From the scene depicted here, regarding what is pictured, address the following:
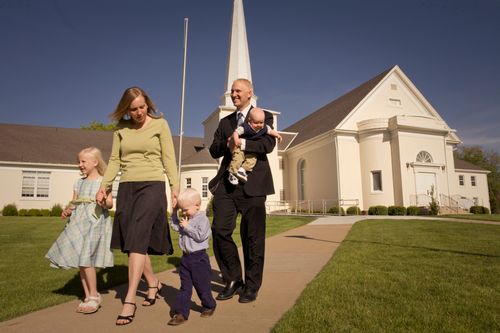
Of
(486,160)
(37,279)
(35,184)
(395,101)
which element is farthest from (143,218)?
(486,160)

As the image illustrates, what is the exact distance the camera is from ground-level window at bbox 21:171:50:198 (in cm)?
2562

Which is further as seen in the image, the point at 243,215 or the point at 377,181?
the point at 377,181

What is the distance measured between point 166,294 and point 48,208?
84.8 feet

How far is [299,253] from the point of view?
6773 millimetres

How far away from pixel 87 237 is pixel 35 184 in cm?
2659

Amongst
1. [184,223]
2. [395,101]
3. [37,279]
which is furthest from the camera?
[395,101]

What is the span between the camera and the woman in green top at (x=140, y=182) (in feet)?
10.9

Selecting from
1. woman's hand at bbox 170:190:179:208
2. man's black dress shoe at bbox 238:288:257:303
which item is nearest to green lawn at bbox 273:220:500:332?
man's black dress shoe at bbox 238:288:257:303

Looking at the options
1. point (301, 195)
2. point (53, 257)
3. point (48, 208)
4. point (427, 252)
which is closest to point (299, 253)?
point (427, 252)

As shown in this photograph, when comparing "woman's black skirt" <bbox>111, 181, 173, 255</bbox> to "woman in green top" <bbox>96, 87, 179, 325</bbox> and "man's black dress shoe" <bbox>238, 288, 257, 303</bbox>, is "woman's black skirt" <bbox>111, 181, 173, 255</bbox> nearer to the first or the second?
"woman in green top" <bbox>96, 87, 179, 325</bbox>

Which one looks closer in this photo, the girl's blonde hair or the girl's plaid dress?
the girl's plaid dress

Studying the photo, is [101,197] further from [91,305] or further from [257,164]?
[257,164]

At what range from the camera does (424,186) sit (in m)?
23.6

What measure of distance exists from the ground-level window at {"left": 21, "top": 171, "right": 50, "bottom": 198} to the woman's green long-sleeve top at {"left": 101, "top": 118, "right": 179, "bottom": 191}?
26276 mm
